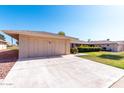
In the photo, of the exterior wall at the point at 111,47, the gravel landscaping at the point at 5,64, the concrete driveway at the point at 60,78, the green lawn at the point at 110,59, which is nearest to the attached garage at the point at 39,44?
the gravel landscaping at the point at 5,64

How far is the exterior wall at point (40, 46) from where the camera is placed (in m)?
10.2

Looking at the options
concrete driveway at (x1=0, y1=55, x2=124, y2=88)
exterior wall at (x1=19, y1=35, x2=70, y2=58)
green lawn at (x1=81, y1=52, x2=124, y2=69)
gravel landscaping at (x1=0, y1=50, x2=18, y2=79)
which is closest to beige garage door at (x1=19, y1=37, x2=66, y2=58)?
exterior wall at (x1=19, y1=35, x2=70, y2=58)

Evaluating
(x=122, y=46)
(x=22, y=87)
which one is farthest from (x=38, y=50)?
(x=122, y=46)

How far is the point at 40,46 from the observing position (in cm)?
1141

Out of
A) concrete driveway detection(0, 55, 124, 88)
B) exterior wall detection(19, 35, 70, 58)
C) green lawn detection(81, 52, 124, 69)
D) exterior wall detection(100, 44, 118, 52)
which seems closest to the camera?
concrete driveway detection(0, 55, 124, 88)

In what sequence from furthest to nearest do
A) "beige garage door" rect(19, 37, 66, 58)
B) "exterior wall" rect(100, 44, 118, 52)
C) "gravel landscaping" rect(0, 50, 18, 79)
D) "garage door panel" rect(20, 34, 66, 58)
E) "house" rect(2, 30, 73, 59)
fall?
"exterior wall" rect(100, 44, 118, 52) < "garage door panel" rect(20, 34, 66, 58) < "beige garage door" rect(19, 37, 66, 58) < "house" rect(2, 30, 73, 59) < "gravel landscaping" rect(0, 50, 18, 79)

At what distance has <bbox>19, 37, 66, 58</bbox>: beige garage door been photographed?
33.9ft

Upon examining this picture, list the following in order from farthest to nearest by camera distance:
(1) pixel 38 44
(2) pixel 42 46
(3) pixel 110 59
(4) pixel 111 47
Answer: (4) pixel 111 47 → (2) pixel 42 46 → (1) pixel 38 44 → (3) pixel 110 59

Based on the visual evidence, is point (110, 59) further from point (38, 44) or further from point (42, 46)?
point (38, 44)

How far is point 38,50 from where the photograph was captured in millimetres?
11297

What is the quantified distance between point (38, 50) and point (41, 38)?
1506 mm

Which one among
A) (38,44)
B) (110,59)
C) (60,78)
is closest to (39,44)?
(38,44)

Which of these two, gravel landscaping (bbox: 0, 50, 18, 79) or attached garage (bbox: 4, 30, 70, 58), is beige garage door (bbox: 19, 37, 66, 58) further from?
gravel landscaping (bbox: 0, 50, 18, 79)

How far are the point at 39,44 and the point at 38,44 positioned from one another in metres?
0.13
